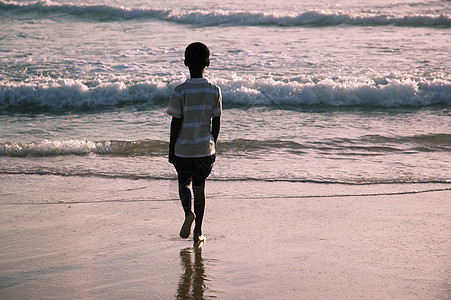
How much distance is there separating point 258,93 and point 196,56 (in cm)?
750

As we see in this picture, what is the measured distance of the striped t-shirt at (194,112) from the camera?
148 inches

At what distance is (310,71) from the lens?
42.3ft

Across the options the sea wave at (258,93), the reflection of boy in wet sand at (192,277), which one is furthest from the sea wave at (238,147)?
the reflection of boy in wet sand at (192,277)

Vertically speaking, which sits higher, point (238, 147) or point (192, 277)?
point (238, 147)

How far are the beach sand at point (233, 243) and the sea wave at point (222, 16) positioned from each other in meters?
14.7

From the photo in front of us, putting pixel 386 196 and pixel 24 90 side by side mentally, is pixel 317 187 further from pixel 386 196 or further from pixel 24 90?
pixel 24 90

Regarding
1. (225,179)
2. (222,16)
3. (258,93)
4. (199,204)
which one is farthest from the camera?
(222,16)

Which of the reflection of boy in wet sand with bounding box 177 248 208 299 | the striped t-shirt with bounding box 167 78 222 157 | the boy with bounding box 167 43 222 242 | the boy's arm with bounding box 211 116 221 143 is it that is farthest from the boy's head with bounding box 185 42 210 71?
the reflection of boy in wet sand with bounding box 177 248 208 299

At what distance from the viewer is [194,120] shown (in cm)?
380

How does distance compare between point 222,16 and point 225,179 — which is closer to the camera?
point 225,179

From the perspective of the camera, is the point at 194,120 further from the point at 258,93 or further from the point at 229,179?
the point at 258,93

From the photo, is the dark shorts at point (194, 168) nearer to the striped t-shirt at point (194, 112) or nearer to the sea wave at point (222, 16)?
the striped t-shirt at point (194, 112)

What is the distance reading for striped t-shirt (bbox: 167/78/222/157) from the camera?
3.77 m

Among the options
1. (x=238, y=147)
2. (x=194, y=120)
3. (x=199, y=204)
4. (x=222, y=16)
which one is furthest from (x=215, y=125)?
(x=222, y=16)
